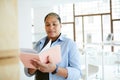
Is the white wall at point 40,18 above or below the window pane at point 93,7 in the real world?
below

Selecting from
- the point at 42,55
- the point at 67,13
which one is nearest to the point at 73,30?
the point at 67,13

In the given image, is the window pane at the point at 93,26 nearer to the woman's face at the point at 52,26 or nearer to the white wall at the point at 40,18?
the white wall at the point at 40,18

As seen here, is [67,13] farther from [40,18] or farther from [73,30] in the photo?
[40,18]

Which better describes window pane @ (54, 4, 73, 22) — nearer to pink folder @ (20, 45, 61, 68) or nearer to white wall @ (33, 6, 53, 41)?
white wall @ (33, 6, 53, 41)

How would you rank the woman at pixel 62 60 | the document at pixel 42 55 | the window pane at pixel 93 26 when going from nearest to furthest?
the document at pixel 42 55, the woman at pixel 62 60, the window pane at pixel 93 26

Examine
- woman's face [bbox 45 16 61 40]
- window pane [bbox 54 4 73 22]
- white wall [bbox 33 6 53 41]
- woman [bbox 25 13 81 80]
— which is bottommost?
woman [bbox 25 13 81 80]

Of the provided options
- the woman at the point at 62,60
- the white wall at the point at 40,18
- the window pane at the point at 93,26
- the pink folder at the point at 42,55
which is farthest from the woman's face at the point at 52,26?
the window pane at the point at 93,26

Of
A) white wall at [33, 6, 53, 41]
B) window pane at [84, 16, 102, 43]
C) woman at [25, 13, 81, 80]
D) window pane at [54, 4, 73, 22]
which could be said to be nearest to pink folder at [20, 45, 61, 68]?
woman at [25, 13, 81, 80]

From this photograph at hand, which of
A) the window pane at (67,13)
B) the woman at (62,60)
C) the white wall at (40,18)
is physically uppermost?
the window pane at (67,13)

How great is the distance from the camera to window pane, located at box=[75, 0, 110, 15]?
24.9 feet

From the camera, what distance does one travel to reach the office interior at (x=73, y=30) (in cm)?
46

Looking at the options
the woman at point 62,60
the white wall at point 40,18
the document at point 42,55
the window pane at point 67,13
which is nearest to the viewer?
the document at point 42,55

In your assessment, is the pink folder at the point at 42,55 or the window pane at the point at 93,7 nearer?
the pink folder at the point at 42,55

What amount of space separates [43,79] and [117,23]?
638cm
